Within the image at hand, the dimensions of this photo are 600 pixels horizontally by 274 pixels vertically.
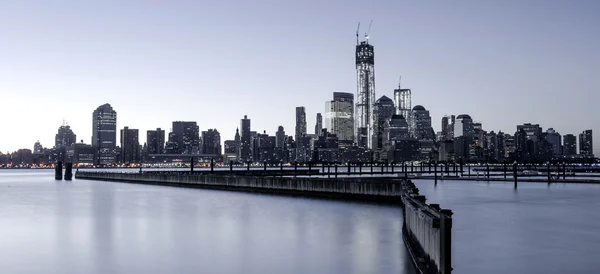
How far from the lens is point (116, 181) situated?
12138 cm

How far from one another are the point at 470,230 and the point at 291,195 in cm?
3315

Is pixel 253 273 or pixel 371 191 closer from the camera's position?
pixel 253 273

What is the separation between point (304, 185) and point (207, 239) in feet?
109

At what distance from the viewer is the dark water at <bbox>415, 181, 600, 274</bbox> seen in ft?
72.6

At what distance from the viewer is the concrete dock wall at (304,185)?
50.8 m

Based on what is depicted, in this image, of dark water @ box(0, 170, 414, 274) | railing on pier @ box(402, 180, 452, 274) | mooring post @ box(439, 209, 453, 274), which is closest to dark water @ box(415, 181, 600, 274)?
railing on pier @ box(402, 180, 452, 274)

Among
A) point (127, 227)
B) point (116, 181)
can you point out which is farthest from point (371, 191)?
point (116, 181)

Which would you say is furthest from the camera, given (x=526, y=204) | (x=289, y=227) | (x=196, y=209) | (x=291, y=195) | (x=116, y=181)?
(x=116, y=181)

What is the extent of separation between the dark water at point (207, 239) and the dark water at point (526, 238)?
10.4 ft

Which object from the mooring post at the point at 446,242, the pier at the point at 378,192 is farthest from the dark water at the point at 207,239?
the mooring post at the point at 446,242

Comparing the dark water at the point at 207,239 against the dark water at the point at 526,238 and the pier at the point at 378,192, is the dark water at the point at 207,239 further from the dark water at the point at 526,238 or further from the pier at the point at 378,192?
the dark water at the point at 526,238

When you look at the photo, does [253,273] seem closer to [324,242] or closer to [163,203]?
[324,242]

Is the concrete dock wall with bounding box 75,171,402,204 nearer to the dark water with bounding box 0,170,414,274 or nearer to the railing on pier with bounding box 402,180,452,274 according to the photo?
the dark water with bounding box 0,170,414,274

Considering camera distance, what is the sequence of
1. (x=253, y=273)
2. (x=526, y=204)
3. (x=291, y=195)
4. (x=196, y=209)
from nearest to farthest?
(x=253, y=273) → (x=196, y=209) → (x=526, y=204) → (x=291, y=195)
